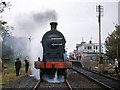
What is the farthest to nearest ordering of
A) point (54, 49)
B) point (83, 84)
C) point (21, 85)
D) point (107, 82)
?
1. point (54, 49)
2. point (107, 82)
3. point (83, 84)
4. point (21, 85)

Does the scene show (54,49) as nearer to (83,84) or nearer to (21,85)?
(83,84)

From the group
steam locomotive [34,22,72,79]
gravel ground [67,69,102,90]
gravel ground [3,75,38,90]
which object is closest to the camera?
gravel ground [3,75,38,90]

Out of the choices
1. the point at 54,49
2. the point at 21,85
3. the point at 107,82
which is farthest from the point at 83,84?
the point at 21,85

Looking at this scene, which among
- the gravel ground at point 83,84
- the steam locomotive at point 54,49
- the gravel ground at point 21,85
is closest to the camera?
the gravel ground at point 21,85

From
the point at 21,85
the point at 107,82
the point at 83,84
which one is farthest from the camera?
the point at 107,82

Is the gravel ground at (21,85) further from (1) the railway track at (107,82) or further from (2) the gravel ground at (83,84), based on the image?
(1) the railway track at (107,82)

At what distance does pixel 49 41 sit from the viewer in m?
13.4

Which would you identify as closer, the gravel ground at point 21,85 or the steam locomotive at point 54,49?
the gravel ground at point 21,85

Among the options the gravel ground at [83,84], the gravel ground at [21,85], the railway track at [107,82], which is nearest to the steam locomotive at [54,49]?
A: the gravel ground at [83,84]

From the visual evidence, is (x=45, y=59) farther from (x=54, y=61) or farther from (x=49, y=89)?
(x=49, y=89)

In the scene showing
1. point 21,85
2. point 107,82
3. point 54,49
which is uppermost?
point 54,49

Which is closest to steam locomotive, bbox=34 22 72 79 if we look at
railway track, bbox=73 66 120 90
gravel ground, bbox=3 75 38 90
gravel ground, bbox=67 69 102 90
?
gravel ground, bbox=67 69 102 90

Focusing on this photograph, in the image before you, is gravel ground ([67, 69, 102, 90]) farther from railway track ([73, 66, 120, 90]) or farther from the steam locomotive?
the steam locomotive

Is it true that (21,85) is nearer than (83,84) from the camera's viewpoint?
Yes
